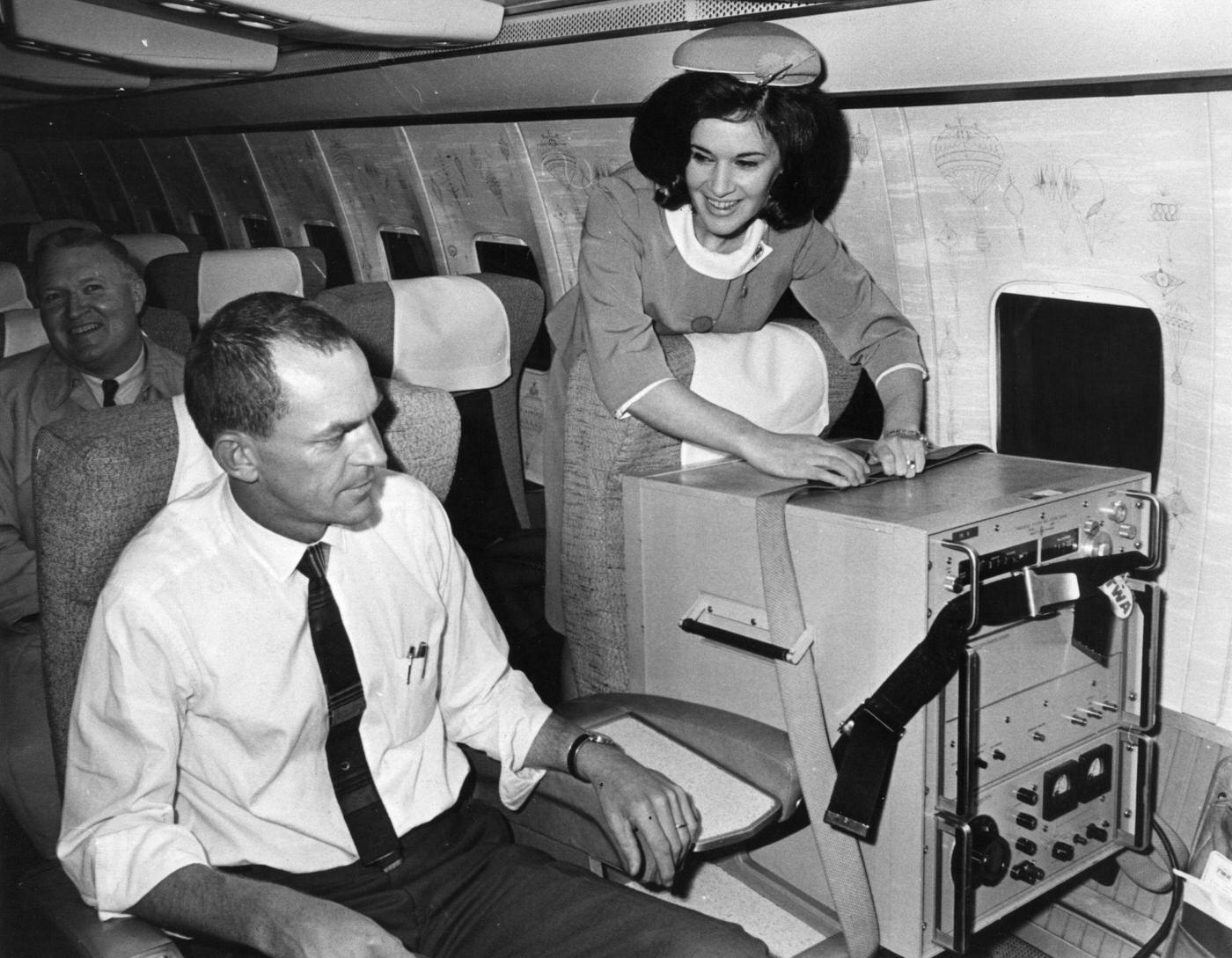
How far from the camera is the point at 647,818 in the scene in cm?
185

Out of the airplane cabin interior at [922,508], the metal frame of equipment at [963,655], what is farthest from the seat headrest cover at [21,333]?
the metal frame of equipment at [963,655]

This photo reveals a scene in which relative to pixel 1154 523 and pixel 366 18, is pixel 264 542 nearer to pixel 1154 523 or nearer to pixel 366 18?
pixel 1154 523

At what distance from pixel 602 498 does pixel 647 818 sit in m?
0.96

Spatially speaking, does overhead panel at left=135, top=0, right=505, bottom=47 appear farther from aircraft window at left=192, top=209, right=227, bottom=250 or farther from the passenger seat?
aircraft window at left=192, top=209, right=227, bottom=250

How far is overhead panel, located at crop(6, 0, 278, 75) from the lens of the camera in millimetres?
3408

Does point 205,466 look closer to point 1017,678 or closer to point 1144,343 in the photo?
point 1017,678

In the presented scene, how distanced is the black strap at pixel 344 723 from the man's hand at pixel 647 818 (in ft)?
1.21

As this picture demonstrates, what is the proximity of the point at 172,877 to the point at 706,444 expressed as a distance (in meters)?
1.38

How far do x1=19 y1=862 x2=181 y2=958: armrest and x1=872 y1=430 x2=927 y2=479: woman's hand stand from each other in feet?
5.36

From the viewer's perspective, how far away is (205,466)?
1.88 metres

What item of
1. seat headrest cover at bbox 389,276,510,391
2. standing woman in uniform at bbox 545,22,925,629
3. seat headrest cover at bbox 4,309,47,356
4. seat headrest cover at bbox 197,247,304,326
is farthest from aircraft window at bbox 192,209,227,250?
standing woman in uniform at bbox 545,22,925,629

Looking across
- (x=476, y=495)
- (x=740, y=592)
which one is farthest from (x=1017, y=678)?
(x=476, y=495)

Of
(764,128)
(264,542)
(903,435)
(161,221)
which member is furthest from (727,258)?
(161,221)

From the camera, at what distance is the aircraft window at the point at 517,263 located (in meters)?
4.99
